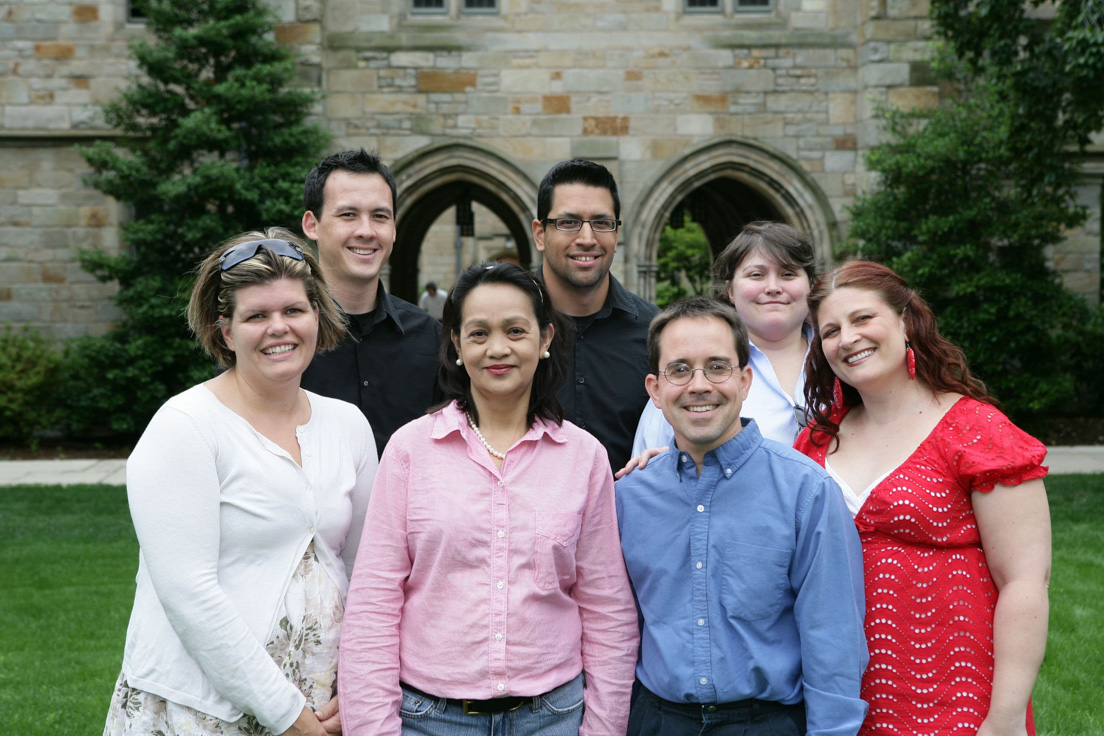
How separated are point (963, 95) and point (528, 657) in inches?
451

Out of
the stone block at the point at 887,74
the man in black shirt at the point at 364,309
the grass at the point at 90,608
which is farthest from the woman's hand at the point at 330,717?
the stone block at the point at 887,74

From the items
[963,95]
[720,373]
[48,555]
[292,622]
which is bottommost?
[48,555]

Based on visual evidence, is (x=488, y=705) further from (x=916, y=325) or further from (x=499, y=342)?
(x=916, y=325)

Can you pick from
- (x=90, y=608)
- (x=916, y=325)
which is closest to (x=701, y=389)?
Result: (x=916, y=325)

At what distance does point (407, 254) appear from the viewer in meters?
15.8

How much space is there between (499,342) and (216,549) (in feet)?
2.46

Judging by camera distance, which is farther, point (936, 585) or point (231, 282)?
point (231, 282)

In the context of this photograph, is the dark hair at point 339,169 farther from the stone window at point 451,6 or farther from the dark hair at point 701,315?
the stone window at point 451,6


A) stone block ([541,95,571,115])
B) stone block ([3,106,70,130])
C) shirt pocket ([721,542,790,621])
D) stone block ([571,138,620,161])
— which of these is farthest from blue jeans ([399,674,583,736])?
stone block ([3,106,70,130])

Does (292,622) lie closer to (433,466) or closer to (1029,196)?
(433,466)

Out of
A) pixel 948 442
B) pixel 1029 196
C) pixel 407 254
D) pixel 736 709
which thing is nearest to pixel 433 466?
pixel 736 709

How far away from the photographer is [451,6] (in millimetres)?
11883

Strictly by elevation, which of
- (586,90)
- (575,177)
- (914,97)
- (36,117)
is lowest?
(575,177)

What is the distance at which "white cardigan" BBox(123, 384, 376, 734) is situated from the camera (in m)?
2.03
